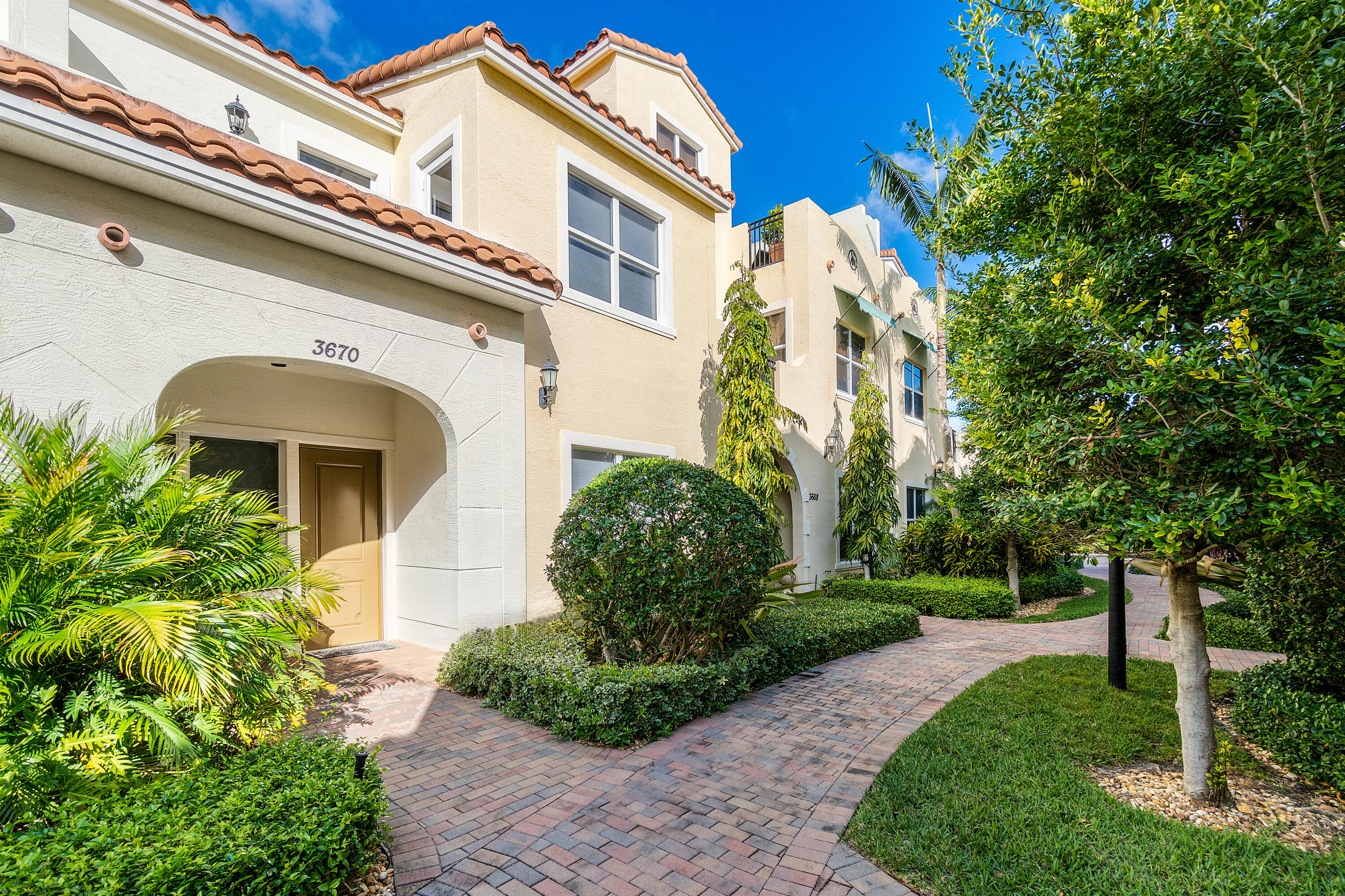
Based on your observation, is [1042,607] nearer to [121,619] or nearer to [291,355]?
[291,355]

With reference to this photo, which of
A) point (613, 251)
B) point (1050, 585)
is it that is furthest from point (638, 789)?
point (1050, 585)

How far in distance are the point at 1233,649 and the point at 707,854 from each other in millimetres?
9577

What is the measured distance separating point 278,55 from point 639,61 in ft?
22.9

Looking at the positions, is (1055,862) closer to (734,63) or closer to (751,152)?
(751,152)

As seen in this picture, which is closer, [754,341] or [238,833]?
[238,833]

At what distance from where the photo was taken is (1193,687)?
420cm

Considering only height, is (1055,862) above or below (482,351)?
below

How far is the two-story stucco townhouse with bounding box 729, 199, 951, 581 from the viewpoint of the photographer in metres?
14.1

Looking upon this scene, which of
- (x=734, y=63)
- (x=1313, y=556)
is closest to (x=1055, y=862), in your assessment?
(x=1313, y=556)

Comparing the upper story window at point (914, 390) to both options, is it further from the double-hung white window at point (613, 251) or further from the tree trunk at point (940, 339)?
the double-hung white window at point (613, 251)

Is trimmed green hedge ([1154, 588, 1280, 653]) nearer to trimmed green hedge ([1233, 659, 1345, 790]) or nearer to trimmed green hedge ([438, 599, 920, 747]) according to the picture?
trimmed green hedge ([1233, 659, 1345, 790])

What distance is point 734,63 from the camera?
20156 mm

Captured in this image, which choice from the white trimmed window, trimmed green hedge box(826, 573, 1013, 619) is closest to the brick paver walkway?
trimmed green hedge box(826, 573, 1013, 619)

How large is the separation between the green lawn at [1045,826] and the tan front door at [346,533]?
6.62 meters
